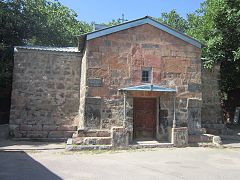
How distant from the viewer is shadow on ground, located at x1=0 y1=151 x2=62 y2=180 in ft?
23.4

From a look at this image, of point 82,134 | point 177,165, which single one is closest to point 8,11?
point 82,134

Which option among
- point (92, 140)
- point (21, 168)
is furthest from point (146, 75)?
point (21, 168)

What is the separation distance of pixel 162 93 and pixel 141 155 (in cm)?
340

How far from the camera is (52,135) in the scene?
532 inches

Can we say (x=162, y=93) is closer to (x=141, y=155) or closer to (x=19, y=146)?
(x=141, y=155)

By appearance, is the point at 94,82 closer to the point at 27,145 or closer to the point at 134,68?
the point at 134,68

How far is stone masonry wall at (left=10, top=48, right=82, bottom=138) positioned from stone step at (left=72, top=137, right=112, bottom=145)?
250 cm

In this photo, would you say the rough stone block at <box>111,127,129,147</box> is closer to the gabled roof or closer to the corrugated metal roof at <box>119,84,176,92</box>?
the corrugated metal roof at <box>119,84,176,92</box>

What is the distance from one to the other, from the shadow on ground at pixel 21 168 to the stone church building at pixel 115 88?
2608 millimetres

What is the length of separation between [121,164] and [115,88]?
434cm

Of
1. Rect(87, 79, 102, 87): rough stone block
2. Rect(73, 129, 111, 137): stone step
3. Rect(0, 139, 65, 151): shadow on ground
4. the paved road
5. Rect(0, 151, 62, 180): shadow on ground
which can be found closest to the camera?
Rect(0, 151, 62, 180): shadow on ground

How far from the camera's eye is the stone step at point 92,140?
11.3 m

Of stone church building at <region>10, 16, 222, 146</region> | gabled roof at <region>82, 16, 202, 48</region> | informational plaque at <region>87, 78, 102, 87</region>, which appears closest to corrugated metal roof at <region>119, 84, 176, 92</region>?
stone church building at <region>10, 16, 222, 146</region>

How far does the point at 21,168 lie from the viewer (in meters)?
8.05
